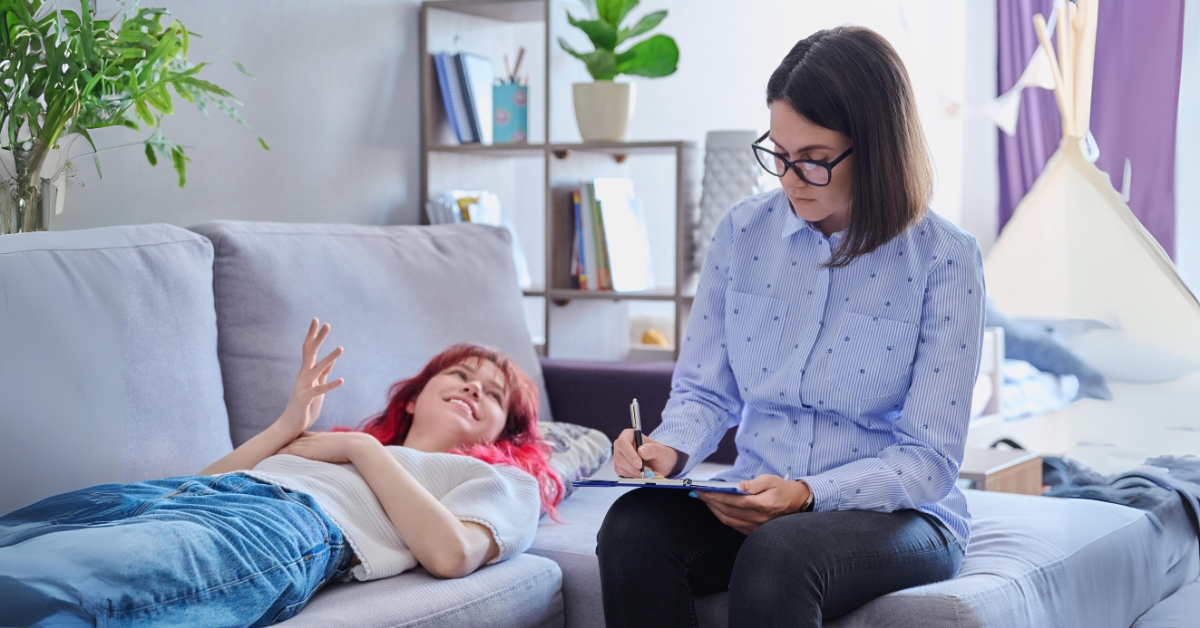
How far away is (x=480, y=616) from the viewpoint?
1.31 metres

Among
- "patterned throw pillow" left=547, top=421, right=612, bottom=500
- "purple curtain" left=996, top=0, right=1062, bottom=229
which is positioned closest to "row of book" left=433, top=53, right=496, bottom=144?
"patterned throw pillow" left=547, top=421, right=612, bottom=500

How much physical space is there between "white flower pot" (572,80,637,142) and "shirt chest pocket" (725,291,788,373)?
114 cm

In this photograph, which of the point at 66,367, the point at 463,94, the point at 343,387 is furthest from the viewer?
the point at 463,94

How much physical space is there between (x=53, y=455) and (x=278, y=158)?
1476 mm

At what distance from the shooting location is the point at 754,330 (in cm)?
138

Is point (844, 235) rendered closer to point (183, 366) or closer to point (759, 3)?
point (183, 366)

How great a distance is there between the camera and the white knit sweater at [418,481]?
1.34 meters

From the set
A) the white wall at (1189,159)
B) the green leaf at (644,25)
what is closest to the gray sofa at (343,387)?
the white wall at (1189,159)

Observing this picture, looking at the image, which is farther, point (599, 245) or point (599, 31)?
point (599, 245)

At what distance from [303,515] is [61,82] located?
0.61 meters

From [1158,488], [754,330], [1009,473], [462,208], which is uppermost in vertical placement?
[462,208]

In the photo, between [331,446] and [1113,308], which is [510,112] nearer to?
[331,446]

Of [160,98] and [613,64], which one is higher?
[613,64]

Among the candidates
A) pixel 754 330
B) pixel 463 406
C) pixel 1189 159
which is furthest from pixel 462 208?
pixel 1189 159
